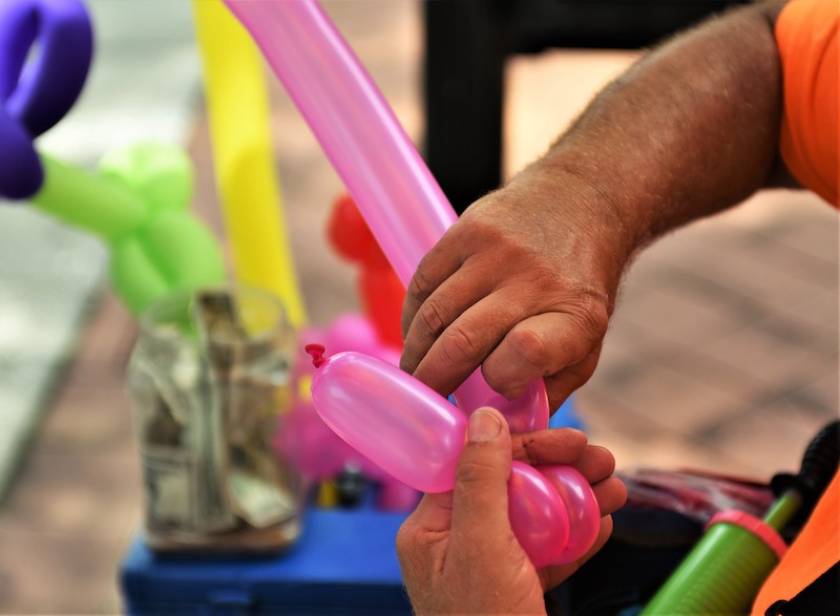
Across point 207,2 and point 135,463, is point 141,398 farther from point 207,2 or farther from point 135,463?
point 135,463

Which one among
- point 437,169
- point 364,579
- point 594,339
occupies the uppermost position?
point 594,339

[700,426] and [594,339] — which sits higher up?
[594,339]

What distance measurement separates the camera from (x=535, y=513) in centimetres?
65

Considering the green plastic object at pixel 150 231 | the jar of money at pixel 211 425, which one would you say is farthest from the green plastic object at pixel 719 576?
the green plastic object at pixel 150 231

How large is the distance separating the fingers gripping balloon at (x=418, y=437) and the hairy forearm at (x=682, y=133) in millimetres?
221

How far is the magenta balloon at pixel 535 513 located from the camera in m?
0.66

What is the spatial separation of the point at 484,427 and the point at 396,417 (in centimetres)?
5

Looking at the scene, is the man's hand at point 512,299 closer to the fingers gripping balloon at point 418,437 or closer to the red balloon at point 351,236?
the fingers gripping balloon at point 418,437

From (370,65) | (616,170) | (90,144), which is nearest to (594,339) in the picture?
(616,170)

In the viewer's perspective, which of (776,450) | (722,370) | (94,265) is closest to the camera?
(776,450)

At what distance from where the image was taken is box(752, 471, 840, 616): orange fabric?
79 centimetres

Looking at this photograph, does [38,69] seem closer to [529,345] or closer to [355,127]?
[355,127]

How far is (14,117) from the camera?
97cm

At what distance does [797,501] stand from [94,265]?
189cm
